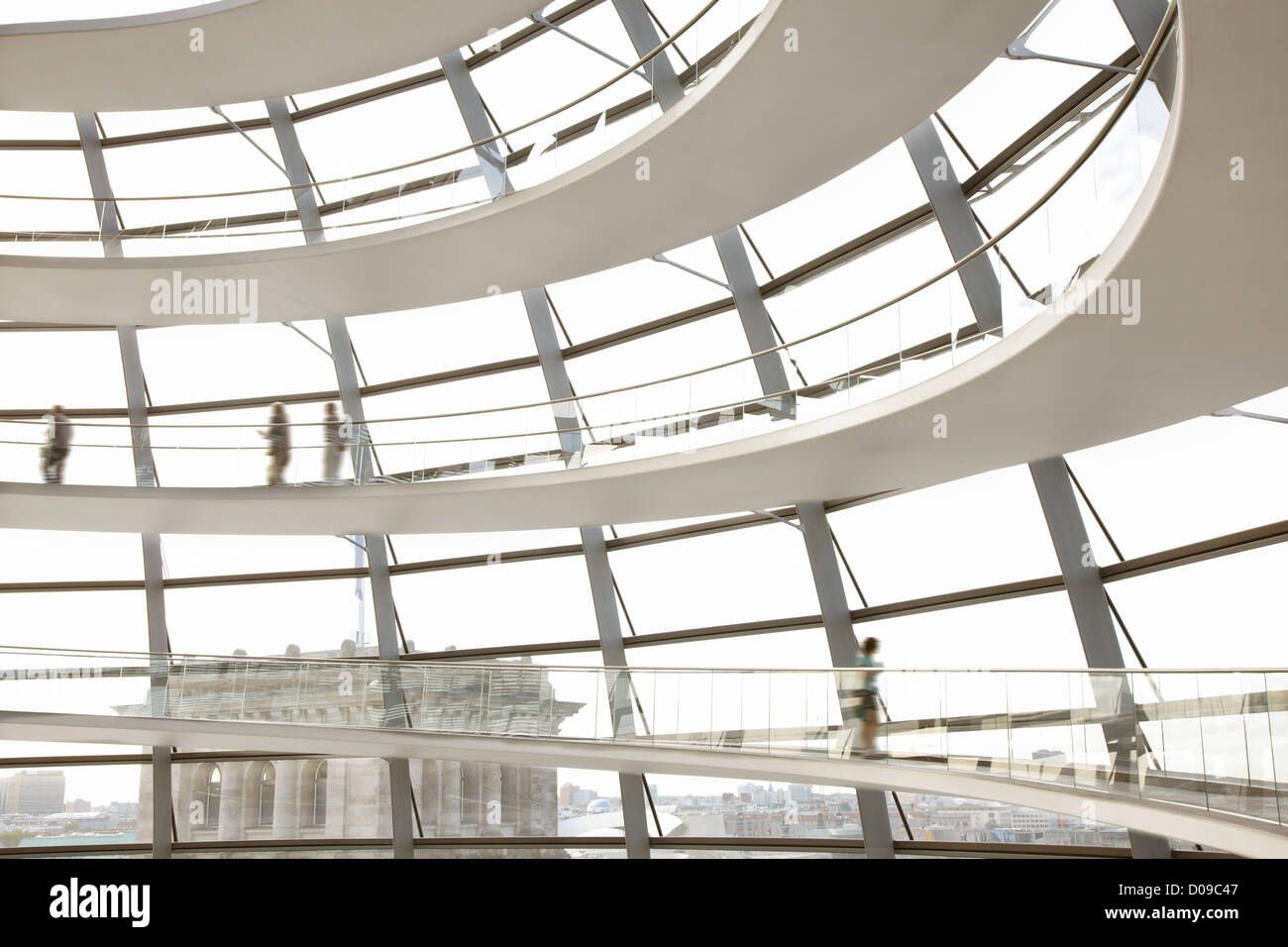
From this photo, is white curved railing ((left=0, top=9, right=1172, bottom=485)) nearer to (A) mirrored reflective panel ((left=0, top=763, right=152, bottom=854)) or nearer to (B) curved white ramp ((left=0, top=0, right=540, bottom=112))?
(B) curved white ramp ((left=0, top=0, right=540, bottom=112))

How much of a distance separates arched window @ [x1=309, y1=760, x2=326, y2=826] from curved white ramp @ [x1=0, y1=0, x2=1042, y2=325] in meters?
8.90

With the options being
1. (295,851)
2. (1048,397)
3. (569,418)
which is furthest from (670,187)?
(295,851)

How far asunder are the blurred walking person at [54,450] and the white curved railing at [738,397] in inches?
6.3

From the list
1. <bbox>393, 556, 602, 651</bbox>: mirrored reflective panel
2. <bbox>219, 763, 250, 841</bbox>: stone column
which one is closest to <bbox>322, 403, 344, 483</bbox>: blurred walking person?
<bbox>393, 556, 602, 651</bbox>: mirrored reflective panel

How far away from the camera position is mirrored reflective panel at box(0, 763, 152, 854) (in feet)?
69.3

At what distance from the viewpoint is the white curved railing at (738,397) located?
30.0 ft

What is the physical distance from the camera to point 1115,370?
10414 mm

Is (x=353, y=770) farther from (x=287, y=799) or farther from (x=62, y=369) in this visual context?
(x=62, y=369)

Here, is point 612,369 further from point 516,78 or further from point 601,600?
point 516,78

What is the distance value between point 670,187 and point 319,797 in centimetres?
1393

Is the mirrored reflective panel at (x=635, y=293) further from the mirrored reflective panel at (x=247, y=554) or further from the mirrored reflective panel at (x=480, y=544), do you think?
the mirrored reflective panel at (x=247, y=554)
